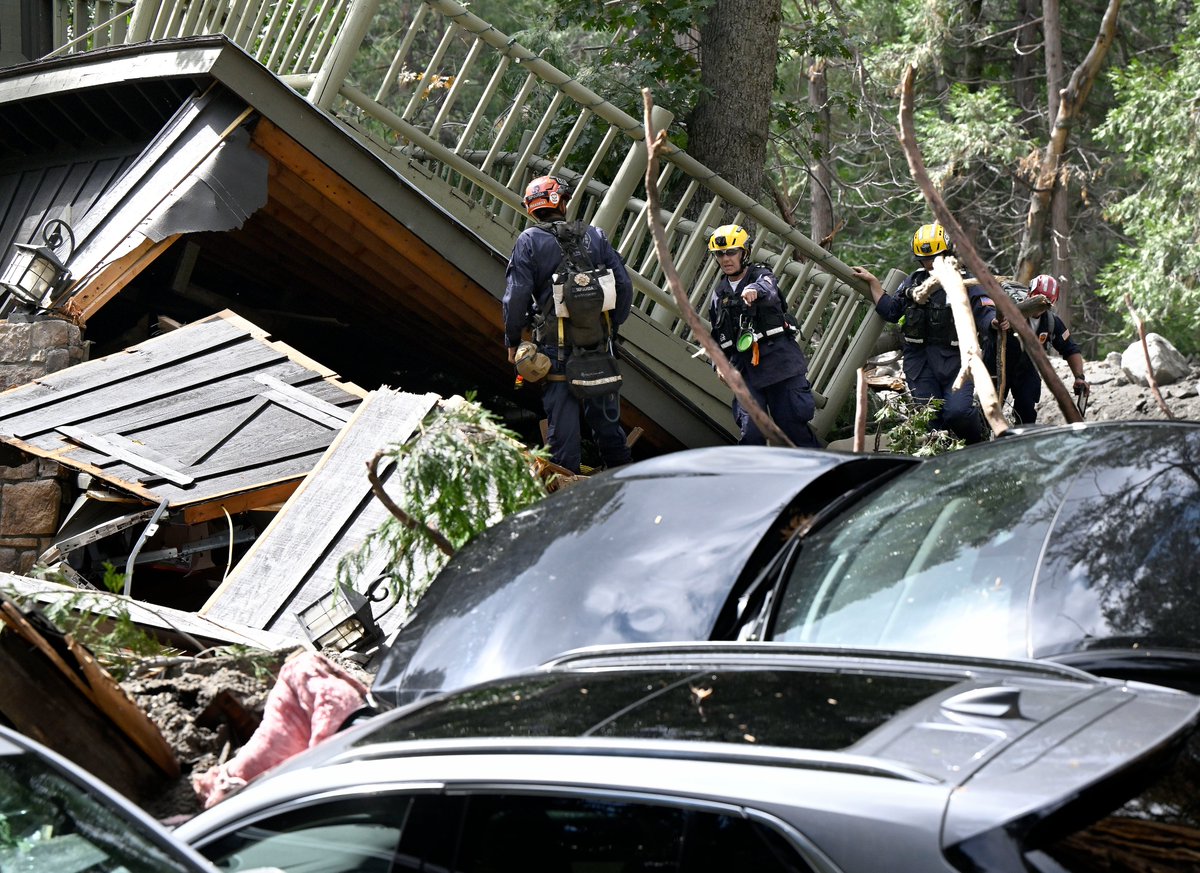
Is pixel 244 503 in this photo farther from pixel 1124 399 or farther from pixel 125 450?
pixel 1124 399

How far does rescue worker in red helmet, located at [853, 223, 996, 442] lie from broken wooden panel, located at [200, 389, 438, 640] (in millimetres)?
3621

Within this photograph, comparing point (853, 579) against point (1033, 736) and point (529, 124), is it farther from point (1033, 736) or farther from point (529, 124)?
point (529, 124)

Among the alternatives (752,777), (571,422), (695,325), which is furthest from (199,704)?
(571,422)

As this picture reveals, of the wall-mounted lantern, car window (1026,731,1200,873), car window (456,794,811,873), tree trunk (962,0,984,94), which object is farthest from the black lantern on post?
tree trunk (962,0,984,94)

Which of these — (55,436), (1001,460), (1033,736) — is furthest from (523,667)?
(55,436)

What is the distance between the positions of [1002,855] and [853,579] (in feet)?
5.63

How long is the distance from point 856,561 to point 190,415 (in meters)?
5.34

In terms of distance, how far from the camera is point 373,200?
8.38 metres

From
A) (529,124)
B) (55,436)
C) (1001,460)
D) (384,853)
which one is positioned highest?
(529,124)

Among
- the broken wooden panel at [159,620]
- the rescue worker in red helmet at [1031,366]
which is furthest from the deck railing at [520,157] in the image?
the broken wooden panel at [159,620]

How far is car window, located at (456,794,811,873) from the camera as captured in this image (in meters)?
1.81

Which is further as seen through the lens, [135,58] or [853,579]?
[135,58]

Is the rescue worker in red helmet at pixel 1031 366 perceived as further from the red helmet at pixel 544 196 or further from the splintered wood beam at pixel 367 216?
the splintered wood beam at pixel 367 216

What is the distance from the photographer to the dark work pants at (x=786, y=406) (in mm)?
8922
